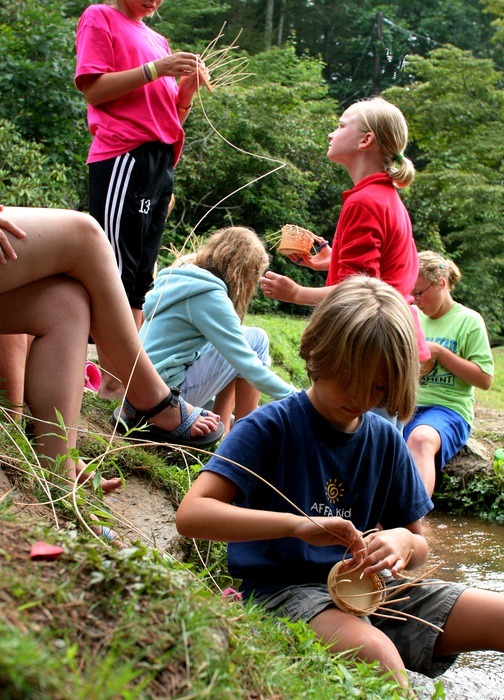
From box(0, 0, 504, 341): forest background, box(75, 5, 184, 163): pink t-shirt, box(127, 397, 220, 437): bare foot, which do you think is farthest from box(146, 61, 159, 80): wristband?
box(0, 0, 504, 341): forest background

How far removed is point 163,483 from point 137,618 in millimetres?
2047

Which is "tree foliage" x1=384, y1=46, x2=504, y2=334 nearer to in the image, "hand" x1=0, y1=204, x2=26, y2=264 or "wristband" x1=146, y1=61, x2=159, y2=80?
"wristband" x1=146, y1=61, x2=159, y2=80

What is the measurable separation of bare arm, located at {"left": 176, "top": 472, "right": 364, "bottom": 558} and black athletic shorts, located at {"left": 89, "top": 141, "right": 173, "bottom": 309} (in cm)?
194

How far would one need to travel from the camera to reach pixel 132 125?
3893 mm

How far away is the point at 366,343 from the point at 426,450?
2251 millimetres

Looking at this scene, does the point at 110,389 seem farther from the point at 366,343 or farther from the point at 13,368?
the point at 366,343

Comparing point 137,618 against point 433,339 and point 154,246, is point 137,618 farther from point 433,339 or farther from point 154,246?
point 433,339

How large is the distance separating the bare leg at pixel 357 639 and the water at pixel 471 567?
0.24m

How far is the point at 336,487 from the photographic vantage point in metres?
2.27

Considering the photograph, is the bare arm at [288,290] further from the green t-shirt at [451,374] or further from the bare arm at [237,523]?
the bare arm at [237,523]

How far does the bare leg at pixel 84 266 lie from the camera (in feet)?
7.69

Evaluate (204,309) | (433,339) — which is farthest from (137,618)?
(433,339)

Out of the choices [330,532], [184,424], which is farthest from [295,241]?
[330,532]

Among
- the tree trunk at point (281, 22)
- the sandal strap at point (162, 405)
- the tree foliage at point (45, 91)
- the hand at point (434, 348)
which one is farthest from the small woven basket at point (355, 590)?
the tree trunk at point (281, 22)
